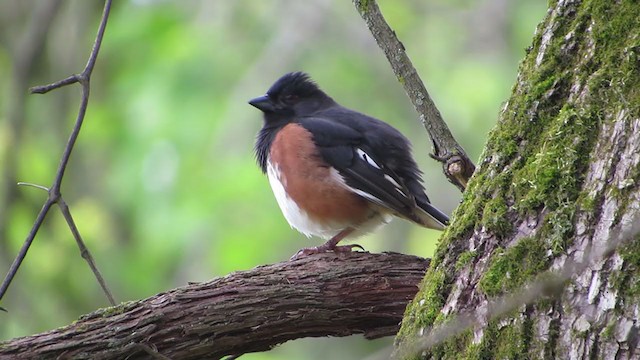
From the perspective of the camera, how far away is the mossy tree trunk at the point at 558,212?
5.87ft

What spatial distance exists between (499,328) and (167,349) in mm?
1233

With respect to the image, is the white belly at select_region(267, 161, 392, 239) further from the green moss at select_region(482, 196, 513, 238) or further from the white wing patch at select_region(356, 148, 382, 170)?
the green moss at select_region(482, 196, 513, 238)

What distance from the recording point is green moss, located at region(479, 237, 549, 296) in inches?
75.4

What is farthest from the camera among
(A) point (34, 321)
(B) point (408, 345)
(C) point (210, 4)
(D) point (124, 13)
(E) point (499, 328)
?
(C) point (210, 4)

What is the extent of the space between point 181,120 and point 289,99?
1783mm

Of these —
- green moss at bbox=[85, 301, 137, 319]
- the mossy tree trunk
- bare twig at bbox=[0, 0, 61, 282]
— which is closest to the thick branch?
green moss at bbox=[85, 301, 137, 319]

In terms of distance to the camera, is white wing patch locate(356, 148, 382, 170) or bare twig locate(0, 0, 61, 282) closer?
white wing patch locate(356, 148, 382, 170)

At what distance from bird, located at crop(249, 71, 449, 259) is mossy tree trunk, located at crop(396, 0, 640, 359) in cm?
190

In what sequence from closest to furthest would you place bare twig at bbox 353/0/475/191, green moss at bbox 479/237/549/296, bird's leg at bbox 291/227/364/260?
1. green moss at bbox 479/237/549/296
2. bare twig at bbox 353/0/475/191
3. bird's leg at bbox 291/227/364/260

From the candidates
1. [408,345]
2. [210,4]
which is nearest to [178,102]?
[210,4]

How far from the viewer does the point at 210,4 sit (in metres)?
7.94

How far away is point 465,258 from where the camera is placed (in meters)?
2.07

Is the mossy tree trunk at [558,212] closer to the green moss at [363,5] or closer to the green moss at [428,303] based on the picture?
the green moss at [428,303]

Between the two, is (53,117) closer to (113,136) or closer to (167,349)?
(113,136)
